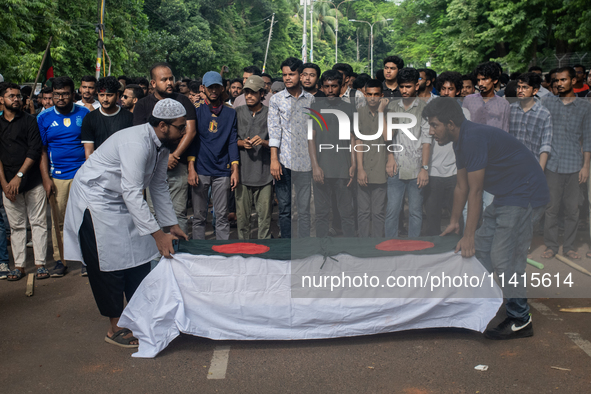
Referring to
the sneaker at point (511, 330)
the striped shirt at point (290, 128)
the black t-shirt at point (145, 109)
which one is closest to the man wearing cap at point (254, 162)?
the striped shirt at point (290, 128)

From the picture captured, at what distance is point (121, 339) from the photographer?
4039mm

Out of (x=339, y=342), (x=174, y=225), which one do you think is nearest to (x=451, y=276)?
(x=339, y=342)

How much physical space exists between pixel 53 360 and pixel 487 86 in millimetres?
4992

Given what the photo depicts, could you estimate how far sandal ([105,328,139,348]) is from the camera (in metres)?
4.02

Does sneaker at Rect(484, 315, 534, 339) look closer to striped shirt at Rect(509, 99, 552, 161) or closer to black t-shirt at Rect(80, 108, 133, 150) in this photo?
striped shirt at Rect(509, 99, 552, 161)

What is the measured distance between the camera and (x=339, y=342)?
159 inches

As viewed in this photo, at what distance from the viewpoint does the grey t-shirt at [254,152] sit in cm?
587

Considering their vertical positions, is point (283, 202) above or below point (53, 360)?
above

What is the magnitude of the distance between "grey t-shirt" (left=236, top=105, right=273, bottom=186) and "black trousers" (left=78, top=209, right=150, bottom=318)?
2.01 meters

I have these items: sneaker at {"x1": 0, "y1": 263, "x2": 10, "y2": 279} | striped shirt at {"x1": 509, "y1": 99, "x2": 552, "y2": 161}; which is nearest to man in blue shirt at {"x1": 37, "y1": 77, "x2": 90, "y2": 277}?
sneaker at {"x1": 0, "y1": 263, "x2": 10, "y2": 279}

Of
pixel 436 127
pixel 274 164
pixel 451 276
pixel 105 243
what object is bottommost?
pixel 451 276

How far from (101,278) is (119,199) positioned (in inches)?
23.4

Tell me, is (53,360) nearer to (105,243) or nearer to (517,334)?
(105,243)

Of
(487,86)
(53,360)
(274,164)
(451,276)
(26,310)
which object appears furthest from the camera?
(487,86)
